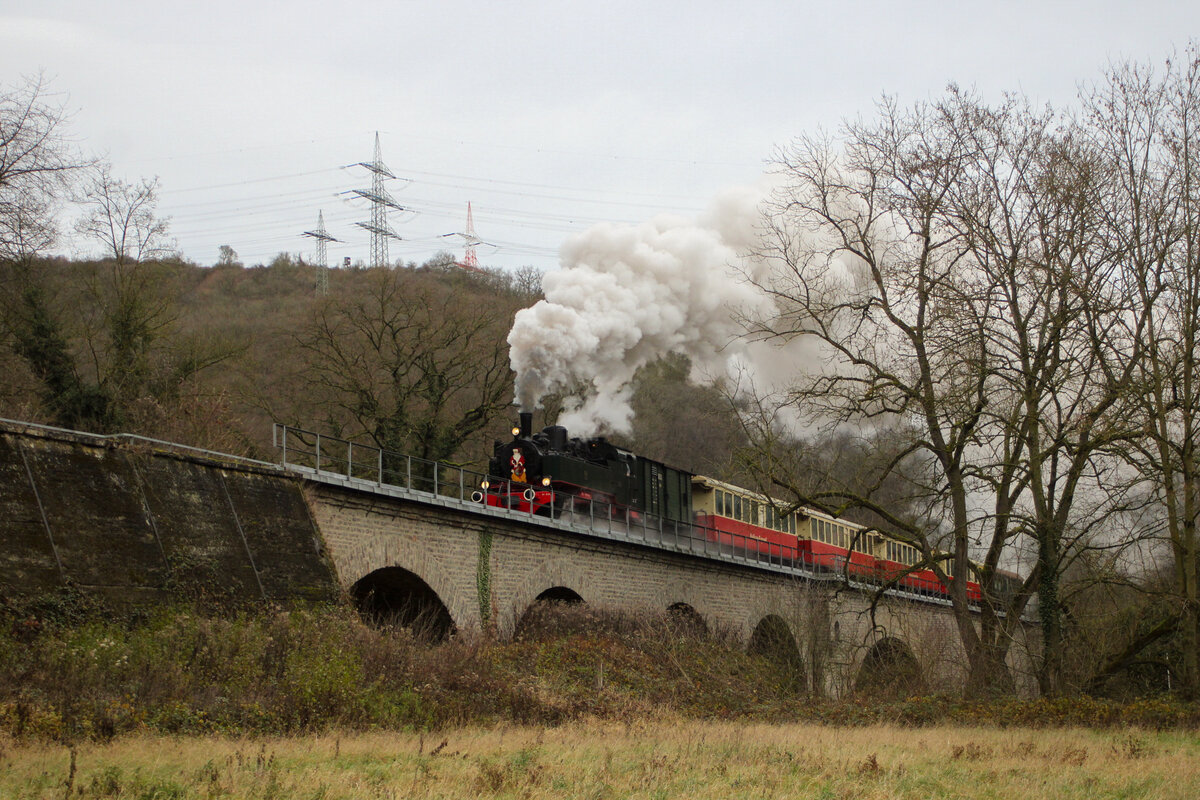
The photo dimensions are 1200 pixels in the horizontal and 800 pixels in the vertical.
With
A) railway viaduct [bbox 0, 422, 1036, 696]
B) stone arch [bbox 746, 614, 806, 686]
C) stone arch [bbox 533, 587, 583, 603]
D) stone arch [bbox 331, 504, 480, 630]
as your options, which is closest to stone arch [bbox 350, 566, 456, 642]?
railway viaduct [bbox 0, 422, 1036, 696]

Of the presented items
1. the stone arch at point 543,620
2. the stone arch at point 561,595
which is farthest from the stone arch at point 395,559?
the stone arch at point 561,595

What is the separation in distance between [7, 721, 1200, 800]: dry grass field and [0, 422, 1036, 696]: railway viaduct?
4.50 meters

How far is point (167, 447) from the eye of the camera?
16141mm

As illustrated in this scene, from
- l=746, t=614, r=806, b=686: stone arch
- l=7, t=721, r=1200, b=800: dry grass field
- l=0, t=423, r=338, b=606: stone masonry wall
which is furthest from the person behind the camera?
l=746, t=614, r=806, b=686: stone arch

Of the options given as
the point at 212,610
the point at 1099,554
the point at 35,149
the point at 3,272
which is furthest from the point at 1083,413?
the point at 3,272

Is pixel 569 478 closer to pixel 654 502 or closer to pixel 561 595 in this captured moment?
pixel 561 595

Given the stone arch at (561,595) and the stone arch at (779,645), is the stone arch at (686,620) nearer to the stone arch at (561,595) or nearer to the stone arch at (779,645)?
the stone arch at (779,645)

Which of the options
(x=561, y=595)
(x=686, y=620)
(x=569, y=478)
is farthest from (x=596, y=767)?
(x=686, y=620)

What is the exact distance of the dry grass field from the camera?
27.2ft

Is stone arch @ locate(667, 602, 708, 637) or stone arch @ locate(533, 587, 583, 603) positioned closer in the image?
stone arch @ locate(533, 587, 583, 603)

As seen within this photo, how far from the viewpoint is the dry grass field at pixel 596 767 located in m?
8.30

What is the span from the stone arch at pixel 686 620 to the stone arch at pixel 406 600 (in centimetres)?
618

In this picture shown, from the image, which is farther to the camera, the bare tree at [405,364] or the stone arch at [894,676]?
the bare tree at [405,364]

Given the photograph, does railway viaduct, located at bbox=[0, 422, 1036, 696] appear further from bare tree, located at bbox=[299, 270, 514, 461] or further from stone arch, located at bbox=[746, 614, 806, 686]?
bare tree, located at bbox=[299, 270, 514, 461]
